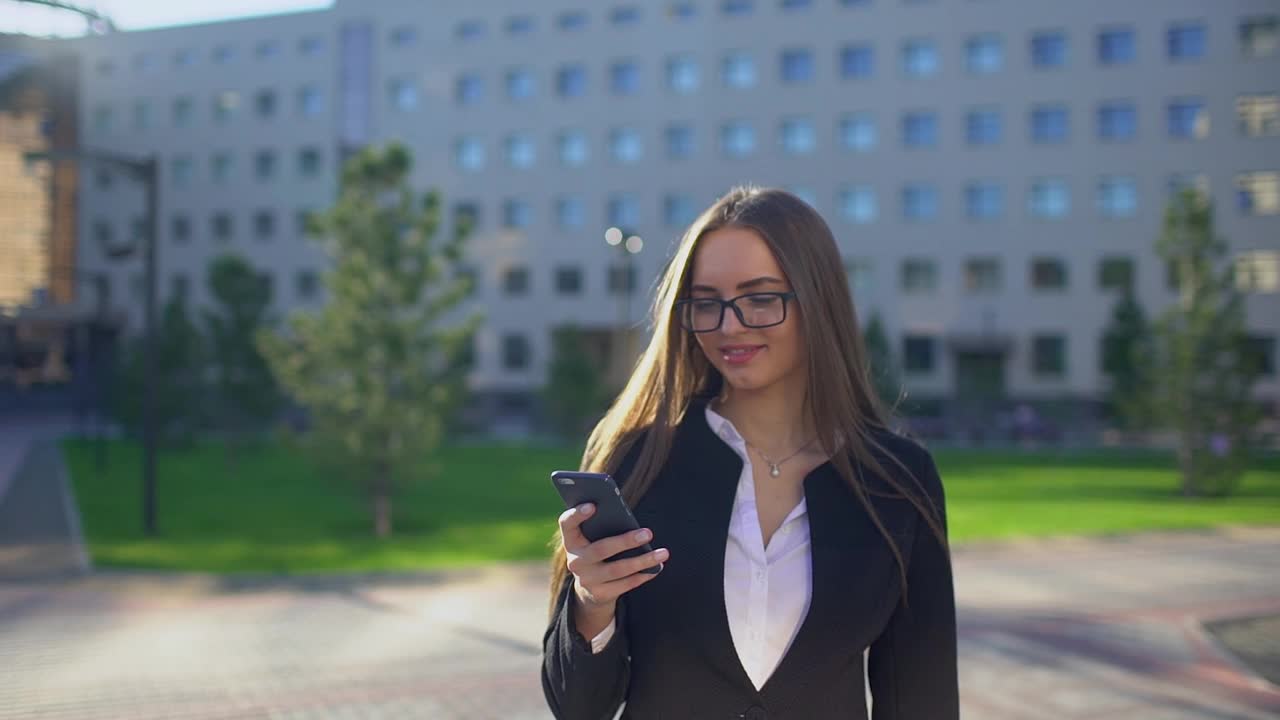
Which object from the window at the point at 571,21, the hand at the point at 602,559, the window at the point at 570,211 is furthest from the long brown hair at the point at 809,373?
the window at the point at 571,21

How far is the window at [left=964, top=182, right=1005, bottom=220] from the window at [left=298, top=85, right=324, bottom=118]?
117 ft

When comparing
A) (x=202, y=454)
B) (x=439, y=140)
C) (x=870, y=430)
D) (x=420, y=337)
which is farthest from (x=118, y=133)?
(x=870, y=430)

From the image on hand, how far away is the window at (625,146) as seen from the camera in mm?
51250

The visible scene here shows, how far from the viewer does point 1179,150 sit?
44688 millimetres

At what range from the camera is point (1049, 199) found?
46.2 meters

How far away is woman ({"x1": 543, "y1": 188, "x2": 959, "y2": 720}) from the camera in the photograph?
241 cm

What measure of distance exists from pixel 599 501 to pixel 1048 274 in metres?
48.1

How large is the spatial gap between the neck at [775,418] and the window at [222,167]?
6334 centimetres

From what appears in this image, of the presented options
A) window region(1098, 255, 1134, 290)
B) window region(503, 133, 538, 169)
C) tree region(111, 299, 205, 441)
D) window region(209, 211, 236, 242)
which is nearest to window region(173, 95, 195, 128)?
window region(209, 211, 236, 242)

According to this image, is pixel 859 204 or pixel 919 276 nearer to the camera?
pixel 919 276

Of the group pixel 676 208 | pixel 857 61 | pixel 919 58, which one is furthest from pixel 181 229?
pixel 919 58

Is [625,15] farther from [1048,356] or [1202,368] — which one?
[1202,368]

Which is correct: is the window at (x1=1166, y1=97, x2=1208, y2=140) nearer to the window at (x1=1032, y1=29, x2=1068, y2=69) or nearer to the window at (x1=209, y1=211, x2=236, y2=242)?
the window at (x1=1032, y1=29, x2=1068, y2=69)

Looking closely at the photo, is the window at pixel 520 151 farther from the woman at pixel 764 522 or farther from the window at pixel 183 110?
the woman at pixel 764 522
